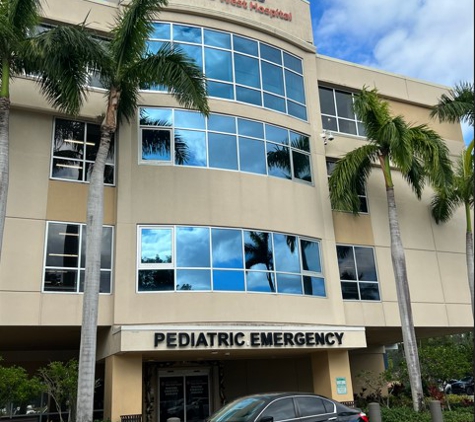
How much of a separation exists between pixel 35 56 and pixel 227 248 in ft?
24.9

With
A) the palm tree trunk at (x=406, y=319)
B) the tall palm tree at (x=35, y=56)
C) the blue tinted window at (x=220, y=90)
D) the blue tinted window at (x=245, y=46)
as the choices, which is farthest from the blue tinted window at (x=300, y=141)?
the tall palm tree at (x=35, y=56)

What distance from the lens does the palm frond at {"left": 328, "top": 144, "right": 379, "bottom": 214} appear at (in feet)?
59.8

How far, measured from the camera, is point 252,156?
17734 mm

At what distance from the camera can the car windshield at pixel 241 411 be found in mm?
9692

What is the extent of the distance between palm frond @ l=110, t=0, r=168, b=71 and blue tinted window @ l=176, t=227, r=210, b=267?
16.4ft

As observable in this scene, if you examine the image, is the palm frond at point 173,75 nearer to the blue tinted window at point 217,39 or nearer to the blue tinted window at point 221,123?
the blue tinted window at point 221,123

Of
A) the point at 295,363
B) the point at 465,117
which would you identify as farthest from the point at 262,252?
the point at 465,117

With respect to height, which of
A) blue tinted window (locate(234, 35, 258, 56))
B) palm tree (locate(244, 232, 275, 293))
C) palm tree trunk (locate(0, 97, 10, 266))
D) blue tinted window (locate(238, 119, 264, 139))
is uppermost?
blue tinted window (locate(234, 35, 258, 56))

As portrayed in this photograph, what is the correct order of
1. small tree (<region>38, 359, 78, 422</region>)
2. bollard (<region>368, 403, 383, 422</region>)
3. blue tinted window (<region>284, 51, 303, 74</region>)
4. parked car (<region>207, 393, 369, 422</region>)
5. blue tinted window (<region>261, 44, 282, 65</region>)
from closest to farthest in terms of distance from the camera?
1. parked car (<region>207, 393, 369, 422</region>)
2. bollard (<region>368, 403, 383, 422</region>)
3. small tree (<region>38, 359, 78, 422</region>)
4. blue tinted window (<region>261, 44, 282, 65</region>)
5. blue tinted window (<region>284, 51, 303, 74</region>)

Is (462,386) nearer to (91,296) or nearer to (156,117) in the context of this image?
(156,117)

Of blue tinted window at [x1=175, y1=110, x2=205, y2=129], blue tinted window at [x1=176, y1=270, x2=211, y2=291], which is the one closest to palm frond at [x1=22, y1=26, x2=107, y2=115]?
blue tinted window at [x1=175, y1=110, x2=205, y2=129]

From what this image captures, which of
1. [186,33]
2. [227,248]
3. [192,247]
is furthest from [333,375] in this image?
[186,33]

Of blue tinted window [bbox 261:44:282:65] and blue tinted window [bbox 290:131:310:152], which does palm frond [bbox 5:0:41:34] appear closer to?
blue tinted window [bbox 261:44:282:65]

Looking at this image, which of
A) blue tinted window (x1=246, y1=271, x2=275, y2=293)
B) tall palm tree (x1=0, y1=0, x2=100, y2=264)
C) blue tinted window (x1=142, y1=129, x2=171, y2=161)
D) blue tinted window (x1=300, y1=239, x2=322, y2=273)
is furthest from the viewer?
blue tinted window (x1=300, y1=239, x2=322, y2=273)
